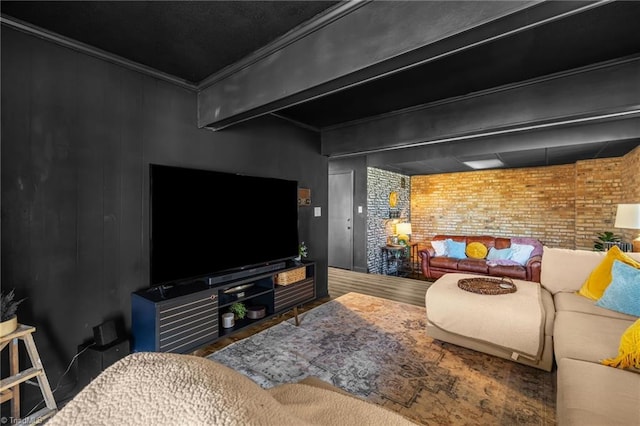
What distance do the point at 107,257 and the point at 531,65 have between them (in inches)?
149

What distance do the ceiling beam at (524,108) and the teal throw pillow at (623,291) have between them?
1304 mm

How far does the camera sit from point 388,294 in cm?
427

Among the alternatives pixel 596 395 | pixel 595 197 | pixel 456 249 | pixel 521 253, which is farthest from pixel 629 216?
pixel 596 395

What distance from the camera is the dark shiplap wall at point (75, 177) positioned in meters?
1.81

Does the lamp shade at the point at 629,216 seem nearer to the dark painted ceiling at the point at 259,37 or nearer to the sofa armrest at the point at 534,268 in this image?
the sofa armrest at the point at 534,268

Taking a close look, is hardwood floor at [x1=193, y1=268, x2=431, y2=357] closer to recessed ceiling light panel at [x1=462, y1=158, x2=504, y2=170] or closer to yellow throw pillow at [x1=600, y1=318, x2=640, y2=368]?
yellow throw pillow at [x1=600, y1=318, x2=640, y2=368]

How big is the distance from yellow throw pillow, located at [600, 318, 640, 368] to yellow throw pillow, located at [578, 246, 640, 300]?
3.92 feet

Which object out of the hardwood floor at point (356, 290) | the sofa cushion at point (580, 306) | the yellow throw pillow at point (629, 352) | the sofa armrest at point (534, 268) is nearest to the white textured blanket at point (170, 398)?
the yellow throw pillow at point (629, 352)

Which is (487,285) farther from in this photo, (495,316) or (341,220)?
(341,220)

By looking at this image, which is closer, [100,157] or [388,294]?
[100,157]

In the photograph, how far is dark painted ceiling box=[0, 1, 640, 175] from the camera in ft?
5.55

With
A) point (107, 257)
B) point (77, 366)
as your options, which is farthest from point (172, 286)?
point (77, 366)

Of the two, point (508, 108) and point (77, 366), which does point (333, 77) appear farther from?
point (77, 366)

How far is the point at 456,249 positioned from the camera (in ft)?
18.2
